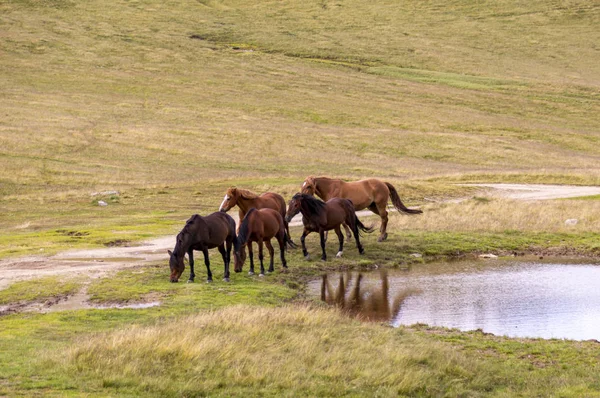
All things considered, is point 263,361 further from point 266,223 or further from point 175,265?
point 266,223

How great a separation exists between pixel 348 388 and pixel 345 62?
11522cm

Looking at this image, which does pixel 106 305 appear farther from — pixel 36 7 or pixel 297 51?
pixel 36 7

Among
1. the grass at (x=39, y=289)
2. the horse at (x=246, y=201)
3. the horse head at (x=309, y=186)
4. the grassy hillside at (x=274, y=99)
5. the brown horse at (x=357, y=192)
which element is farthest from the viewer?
the grassy hillside at (x=274, y=99)

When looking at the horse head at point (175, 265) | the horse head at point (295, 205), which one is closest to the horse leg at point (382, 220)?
the horse head at point (295, 205)

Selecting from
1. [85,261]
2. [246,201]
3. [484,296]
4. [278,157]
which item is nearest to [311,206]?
[246,201]

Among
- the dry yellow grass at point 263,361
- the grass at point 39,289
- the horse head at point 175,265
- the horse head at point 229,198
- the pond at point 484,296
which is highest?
the horse head at point 229,198

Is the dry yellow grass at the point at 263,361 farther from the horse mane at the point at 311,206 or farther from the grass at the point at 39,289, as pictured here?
the horse mane at the point at 311,206

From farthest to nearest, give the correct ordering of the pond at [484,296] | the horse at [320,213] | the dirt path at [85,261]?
the horse at [320,213]
the dirt path at [85,261]
the pond at [484,296]

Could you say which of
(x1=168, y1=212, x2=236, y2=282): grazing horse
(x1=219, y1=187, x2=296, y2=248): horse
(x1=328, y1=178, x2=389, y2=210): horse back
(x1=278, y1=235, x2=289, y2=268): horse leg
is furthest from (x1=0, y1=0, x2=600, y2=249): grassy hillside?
(x1=168, y1=212, x2=236, y2=282): grazing horse

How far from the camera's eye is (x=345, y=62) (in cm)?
12500

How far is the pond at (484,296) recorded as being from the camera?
18172mm

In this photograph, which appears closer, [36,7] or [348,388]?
[348,388]

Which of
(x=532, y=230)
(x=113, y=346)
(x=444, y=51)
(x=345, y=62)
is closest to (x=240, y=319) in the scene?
(x=113, y=346)

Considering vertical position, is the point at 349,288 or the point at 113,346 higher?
the point at 113,346
